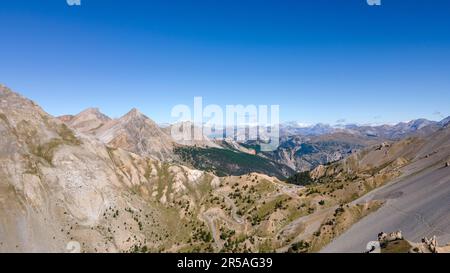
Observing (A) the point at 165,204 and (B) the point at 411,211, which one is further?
(A) the point at 165,204

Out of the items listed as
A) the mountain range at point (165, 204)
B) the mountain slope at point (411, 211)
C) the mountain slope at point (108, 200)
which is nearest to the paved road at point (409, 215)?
the mountain slope at point (411, 211)

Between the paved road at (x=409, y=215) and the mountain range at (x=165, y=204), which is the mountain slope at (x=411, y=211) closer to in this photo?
the paved road at (x=409, y=215)

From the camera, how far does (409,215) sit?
99.9m

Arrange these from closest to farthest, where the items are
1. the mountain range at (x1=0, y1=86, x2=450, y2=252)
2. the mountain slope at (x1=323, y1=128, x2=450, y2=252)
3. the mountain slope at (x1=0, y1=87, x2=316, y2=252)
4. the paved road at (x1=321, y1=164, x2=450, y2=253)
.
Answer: the paved road at (x1=321, y1=164, x2=450, y2=253), the mountain slope at (x1=323, y1=128, x2=450, y2=252), the mountain range at (x1=0, y1=86, x2=450, y2=252), the mountain slope at (x1=0, y1=87, x2=316, y2=252)

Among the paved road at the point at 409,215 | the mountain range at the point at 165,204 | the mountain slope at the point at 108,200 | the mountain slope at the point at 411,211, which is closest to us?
the paved road at the point at 409,215

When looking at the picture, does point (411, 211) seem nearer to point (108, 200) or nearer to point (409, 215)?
point (409, 215)

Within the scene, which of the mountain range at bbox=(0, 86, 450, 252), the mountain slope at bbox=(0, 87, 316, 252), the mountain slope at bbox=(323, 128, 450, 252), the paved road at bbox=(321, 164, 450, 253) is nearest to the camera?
the paved road at bbox=(321, 164, 450, 253)

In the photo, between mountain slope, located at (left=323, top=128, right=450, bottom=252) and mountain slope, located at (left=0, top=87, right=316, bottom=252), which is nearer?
mountain slope, located at (left=323, top=128, right=450, bottom=252)

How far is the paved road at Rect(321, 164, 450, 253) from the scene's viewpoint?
85438 mm

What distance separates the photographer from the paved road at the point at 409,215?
3364 inches

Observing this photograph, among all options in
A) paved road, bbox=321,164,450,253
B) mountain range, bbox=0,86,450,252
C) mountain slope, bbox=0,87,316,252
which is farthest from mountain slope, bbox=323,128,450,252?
mountain slope, bbox=0,87,316,252

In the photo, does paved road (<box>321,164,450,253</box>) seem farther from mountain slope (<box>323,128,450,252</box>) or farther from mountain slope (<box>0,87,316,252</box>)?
mountain slope (<box>0,87,316,252</box>)

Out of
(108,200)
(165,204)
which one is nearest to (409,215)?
(165,204)

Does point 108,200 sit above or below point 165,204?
above
